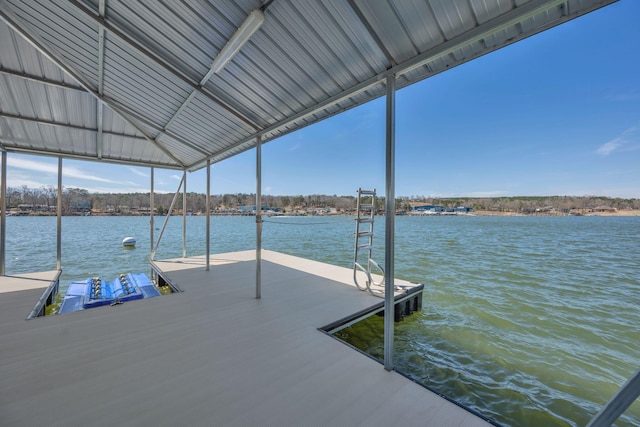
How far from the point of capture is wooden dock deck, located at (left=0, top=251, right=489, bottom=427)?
1475 millimetres

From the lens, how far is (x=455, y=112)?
1461cm

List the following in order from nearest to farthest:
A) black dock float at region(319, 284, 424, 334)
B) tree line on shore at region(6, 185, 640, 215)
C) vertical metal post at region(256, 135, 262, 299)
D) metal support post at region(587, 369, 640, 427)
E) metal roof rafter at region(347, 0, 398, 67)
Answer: metal support post at region(587, 369, 640, 427) < metal roof rafter at region(347, 0, 398, 67) < black dock float at region(319, 284, 424, 334) < vertical metal post at region(256, 135, 262, 299) < tree line on shore at region(6, 185, 640, 215)

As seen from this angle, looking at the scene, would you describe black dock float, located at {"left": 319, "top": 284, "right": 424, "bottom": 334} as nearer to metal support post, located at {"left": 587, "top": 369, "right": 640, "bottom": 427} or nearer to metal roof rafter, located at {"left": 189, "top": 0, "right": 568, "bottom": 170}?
metal support post, located at {"left": 587, "top": 369, "right": 640, "bottom": 427}

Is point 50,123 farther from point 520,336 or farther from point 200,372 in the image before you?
point 520,336

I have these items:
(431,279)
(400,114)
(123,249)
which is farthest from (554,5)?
(123,249)

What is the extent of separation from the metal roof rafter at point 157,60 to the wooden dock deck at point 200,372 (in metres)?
2.58

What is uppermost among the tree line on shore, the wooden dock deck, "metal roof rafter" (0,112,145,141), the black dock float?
"metal roof rafter" (0,112,145,141)

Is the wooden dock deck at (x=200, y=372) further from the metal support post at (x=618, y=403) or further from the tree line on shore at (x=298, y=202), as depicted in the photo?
the tree line on shore at (x=298, y=202)

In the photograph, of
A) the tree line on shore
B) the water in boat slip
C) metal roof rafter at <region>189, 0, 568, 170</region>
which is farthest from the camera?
the tree line on shore

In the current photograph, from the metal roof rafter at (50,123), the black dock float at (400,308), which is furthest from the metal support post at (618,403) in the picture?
the metal roof rafter at (50,123)

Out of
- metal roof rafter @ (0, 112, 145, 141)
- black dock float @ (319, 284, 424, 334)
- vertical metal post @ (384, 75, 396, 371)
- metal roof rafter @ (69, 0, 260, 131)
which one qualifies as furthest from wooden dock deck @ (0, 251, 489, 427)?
metal roof rafter @ (0, 112, 145, 141)

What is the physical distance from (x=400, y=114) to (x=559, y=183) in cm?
2462

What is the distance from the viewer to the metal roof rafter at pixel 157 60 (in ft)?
6.98

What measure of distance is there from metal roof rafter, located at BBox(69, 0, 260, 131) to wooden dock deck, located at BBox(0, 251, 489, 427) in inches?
102
